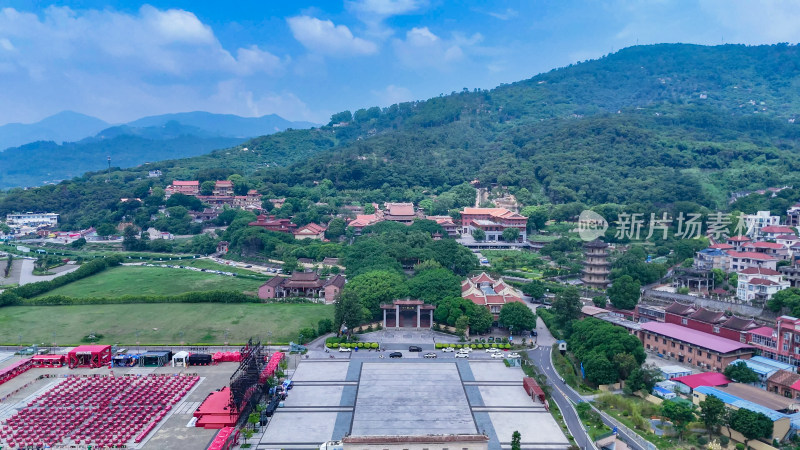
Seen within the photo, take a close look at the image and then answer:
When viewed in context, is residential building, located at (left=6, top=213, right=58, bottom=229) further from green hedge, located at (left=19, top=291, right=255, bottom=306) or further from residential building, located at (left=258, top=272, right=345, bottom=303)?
residential building, located at (left=258, top=272, right=345, bottom=303)

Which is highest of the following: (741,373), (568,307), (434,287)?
(434,287)

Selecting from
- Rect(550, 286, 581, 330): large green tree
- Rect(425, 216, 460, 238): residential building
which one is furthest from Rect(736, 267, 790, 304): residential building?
Rect(425, 216, 460, 238): residential building

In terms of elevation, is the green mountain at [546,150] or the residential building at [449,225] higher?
the green mountain at [546,150]


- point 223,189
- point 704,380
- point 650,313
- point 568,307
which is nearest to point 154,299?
point 568,307

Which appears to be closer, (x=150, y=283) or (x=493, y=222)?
(x=150, y=283)

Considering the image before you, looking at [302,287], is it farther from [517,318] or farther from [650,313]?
[650,313]

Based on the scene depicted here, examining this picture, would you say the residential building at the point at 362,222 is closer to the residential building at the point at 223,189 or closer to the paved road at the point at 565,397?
the residential building at the point at 223,189

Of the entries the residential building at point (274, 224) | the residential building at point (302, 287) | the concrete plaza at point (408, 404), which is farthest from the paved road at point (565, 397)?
the residential building at point (274, 224)
